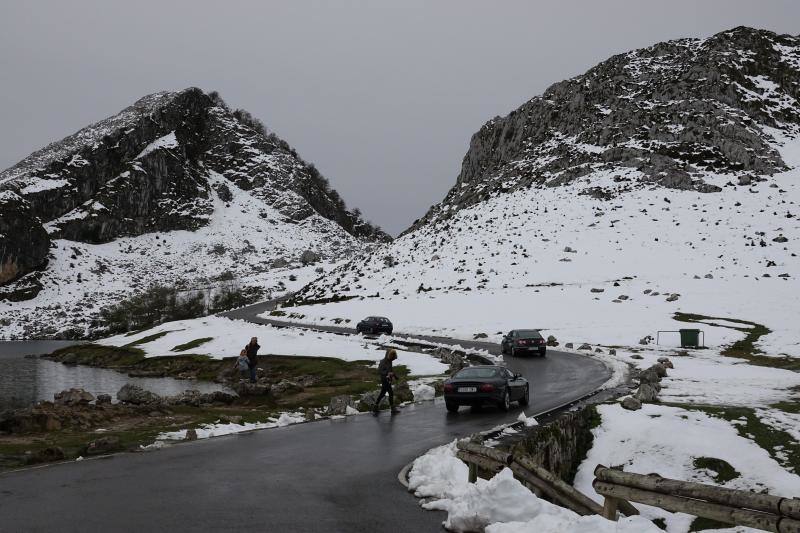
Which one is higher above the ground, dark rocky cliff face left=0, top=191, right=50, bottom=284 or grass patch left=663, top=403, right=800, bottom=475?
dark rocky cliff face left=0, top=191, right=50, bottom=284

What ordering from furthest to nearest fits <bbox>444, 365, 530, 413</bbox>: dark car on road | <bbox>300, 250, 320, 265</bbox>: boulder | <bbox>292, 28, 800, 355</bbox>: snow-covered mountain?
<bbox>300, 250, 320, 265</bbox>: boulder
<bbox>292, 28, 800, 355</bbox>: snow-covered mountain
<bbox>444, 365, 530, 413</bbox>: dark car on road

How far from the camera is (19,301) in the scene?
5709 inches

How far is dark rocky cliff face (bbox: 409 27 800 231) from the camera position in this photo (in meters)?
96.8

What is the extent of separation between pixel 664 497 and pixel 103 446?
13.1 m

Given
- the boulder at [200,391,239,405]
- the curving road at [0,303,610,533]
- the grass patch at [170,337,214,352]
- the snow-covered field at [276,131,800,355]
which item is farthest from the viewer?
the grass patch at [170,337,214,352]

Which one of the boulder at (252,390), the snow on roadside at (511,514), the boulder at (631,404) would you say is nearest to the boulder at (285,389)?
the boulder at (252,390)

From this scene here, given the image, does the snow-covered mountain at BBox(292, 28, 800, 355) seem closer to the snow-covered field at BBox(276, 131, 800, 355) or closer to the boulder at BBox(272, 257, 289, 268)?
the snow-covered field at BBox(276, 131, 800, 355)

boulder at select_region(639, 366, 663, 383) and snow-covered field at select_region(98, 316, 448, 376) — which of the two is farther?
snow-covered field at select_region(98, 316, 448, 376)

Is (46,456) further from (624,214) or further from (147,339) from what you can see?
(624,214)

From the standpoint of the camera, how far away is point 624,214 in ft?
274

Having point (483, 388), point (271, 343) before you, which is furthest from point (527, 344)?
→ point (271, 343)

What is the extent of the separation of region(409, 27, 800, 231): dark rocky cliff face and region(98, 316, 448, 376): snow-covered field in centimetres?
5570

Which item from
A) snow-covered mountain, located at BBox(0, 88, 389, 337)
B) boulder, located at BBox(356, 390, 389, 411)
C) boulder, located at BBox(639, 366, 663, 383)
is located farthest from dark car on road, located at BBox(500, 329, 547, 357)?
snow-covered mountain, located at BBox(0, 88, 389, 337)

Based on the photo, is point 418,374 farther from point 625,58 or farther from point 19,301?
point 19,301
